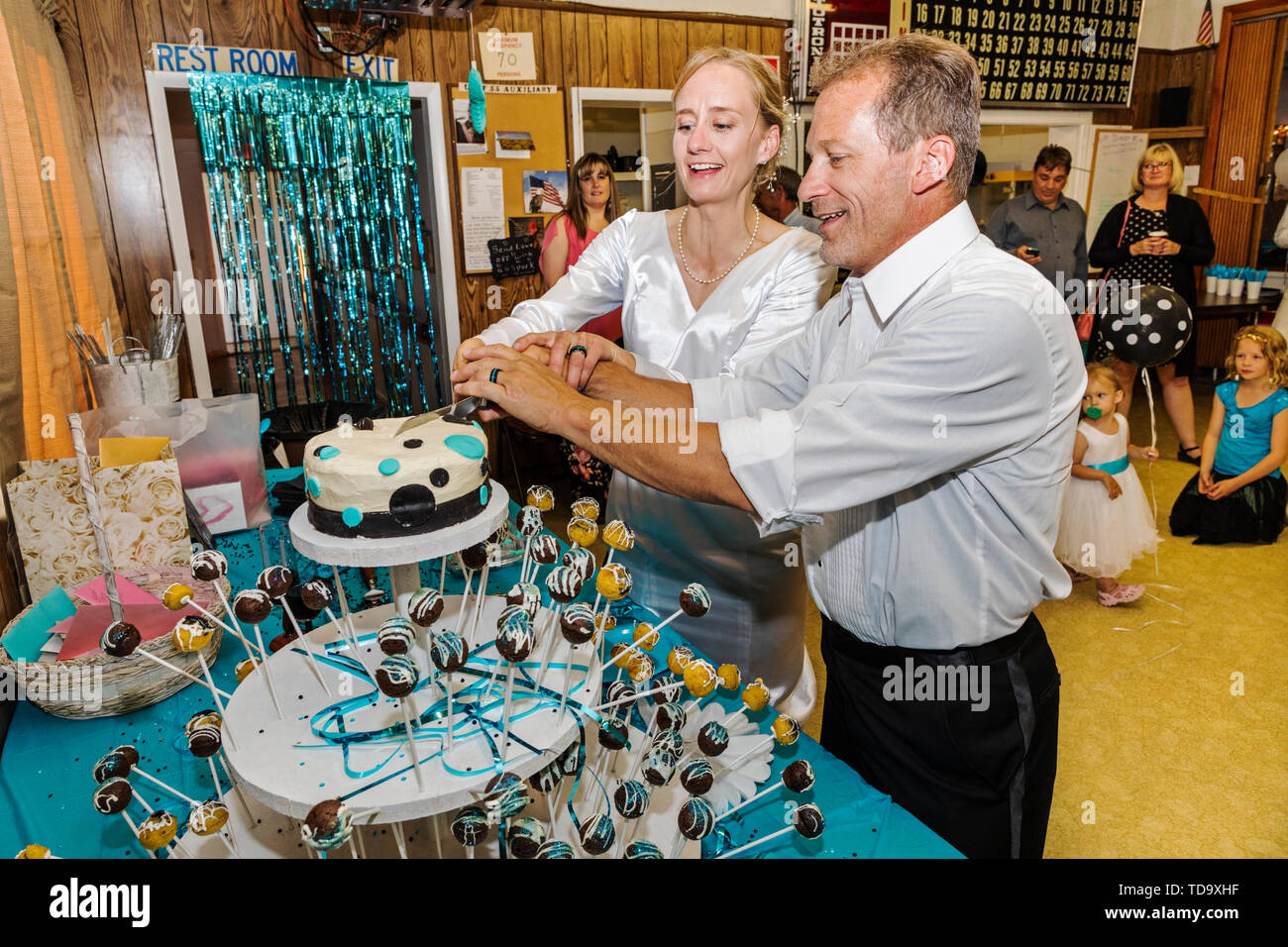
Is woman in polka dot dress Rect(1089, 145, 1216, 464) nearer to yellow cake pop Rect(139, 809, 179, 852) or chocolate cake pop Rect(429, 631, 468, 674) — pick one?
chocolate cake pop Rect(429, 631, 468, 674)

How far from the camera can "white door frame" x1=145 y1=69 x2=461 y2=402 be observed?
354 centimetres

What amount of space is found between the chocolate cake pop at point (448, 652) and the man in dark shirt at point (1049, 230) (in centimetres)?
481

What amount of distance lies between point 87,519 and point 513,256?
3.17 metres

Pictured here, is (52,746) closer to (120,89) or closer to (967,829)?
(967,829)

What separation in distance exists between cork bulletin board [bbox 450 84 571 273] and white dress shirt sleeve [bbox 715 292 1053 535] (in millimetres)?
3686

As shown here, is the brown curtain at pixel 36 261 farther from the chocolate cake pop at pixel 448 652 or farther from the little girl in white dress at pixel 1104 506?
the little girl in white dress at pixel 1104 506

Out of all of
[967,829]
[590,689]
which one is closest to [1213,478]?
[967,829]

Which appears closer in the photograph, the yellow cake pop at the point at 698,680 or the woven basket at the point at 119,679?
the yellow cake pop at the point at 698,680

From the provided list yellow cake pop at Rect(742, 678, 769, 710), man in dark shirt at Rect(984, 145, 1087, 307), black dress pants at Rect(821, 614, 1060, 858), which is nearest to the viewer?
yellow cake pop at Rect(742, 678, 769, 710)

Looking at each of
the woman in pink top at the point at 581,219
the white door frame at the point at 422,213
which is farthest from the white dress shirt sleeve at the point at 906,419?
the white door frame at the point at 422,213

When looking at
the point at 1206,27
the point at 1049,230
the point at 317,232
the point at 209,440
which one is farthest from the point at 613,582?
the point at 1206,27

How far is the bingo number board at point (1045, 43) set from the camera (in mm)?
5457

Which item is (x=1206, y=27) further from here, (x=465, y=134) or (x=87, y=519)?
(x=87, y=519)

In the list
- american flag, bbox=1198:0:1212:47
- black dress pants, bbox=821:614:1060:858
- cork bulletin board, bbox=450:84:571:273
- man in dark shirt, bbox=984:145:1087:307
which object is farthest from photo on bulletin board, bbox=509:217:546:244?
american flag, bbox=1198:0:1212:47
